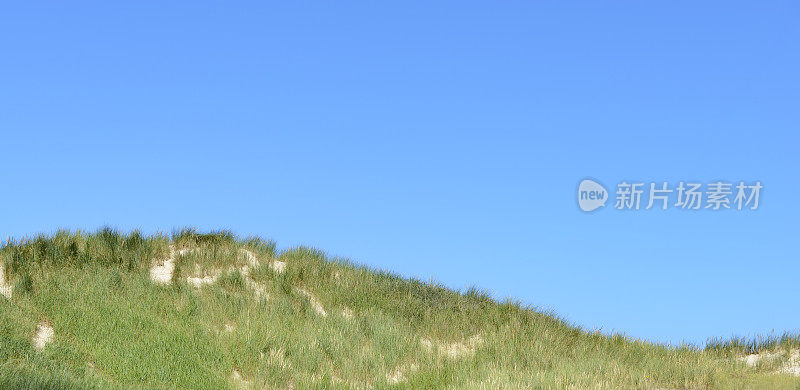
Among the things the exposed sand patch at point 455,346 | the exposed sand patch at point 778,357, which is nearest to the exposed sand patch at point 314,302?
the exposed sand patch at point 455,346

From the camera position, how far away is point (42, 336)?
13.8 m

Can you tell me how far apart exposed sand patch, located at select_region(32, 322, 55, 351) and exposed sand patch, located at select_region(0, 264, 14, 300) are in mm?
1345

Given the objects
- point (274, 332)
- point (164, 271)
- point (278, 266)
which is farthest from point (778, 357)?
point (164, 271)

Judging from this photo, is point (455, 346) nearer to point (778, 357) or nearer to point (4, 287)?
point (778, 357)

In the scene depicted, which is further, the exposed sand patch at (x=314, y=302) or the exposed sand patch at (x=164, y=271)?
the exposed sand patch at (x=164, y=271)

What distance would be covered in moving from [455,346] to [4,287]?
9830mm

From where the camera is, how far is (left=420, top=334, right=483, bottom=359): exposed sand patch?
15.6 m

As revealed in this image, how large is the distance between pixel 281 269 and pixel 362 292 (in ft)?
7.28

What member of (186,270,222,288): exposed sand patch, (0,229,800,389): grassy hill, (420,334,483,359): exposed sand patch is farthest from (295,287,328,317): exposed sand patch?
(420,334,483,359): exposed sand patch

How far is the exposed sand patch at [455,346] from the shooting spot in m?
15.6

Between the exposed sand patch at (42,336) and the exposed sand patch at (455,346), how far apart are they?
745 centimetres

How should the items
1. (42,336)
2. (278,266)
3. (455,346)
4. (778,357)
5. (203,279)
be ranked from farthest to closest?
(278,266) → (778,357) → (203,279) → (455,346) → (42,336)

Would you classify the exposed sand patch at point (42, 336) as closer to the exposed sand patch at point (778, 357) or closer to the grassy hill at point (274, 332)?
the grassy hill at point (274, 332)

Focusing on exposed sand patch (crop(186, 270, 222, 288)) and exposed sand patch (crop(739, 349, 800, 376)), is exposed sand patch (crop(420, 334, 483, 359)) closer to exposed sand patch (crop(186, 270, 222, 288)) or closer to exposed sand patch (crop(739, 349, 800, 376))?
exposed sand patch (crop(186, 270, 222, 288))
